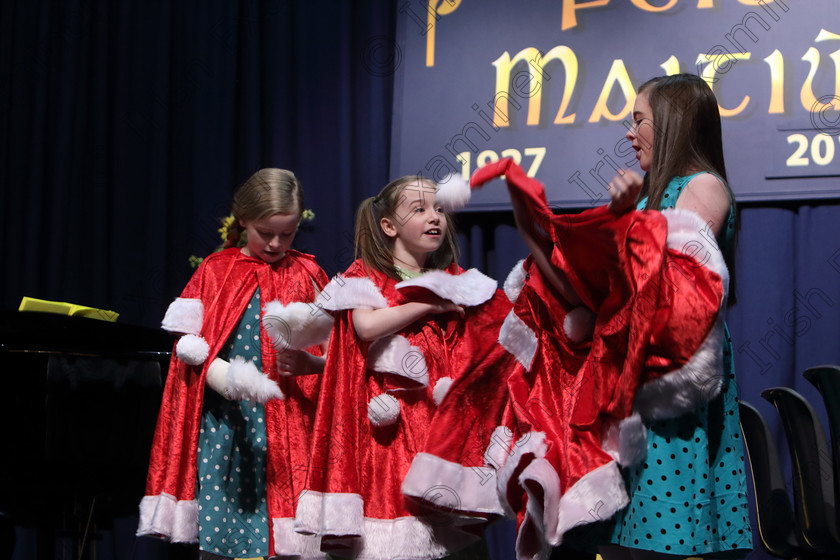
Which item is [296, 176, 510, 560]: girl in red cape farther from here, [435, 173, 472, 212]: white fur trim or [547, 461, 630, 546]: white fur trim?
[547, 461, 630, 546]: white fur trim

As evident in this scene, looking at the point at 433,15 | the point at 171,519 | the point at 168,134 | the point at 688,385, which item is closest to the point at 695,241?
the point at 688,385

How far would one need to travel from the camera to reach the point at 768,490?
2672mm

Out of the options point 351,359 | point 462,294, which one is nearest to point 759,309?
point 462,294

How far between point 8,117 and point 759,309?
12.2 ft

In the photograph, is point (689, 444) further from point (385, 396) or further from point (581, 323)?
point (385, 396)

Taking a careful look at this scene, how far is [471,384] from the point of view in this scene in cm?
213

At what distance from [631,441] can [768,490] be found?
1333 mm

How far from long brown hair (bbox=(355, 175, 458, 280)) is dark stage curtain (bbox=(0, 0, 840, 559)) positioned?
1164mm

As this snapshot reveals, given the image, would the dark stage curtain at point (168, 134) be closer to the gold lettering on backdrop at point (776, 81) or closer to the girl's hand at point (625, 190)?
the gold lettering on backdrop at point (776, 81)

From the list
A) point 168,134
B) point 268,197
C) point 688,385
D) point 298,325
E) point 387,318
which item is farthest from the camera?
point 168,134

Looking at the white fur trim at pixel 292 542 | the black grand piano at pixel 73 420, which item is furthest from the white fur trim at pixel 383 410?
the black grand piano at pixel 73 420

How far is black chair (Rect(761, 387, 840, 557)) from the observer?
2.45 m

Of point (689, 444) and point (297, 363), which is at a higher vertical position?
point (297, 363)

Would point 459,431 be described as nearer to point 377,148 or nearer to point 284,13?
point 377,148
